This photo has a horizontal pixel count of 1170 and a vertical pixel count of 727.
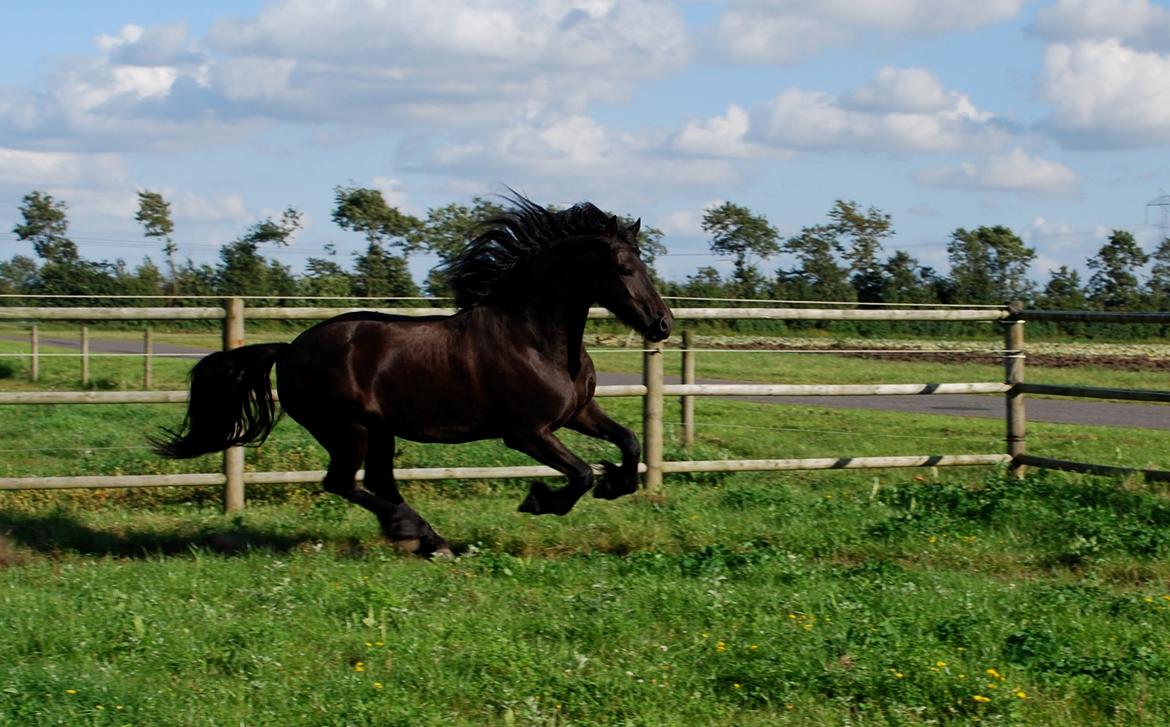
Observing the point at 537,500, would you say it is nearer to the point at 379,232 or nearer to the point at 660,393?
the point at 660,393

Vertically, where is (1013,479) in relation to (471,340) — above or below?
below

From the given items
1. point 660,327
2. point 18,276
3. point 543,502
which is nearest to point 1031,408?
point 660,327

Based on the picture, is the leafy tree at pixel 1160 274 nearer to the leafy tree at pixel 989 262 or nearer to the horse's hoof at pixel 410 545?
the leafy tree at pixel 989 262

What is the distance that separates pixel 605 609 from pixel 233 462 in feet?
14.6

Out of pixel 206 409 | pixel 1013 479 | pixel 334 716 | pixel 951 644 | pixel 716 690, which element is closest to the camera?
pixel 334 716

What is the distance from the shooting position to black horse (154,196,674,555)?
7797 mm

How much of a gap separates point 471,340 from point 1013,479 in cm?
463

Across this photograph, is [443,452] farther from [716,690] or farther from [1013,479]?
Result: [716,690]

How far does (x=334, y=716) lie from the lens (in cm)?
476

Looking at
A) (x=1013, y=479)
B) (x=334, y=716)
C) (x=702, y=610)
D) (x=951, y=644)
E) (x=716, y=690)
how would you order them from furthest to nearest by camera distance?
(x=1013, y=479) → (x=702, y=610) → (x=951, y=644) → (x=716, y=690) → (x=334, y=716)

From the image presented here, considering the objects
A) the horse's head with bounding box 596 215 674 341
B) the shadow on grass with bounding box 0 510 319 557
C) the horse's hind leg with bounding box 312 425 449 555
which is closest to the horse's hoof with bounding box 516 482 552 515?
the horse's hind leg with bounding box 312 425 449 555

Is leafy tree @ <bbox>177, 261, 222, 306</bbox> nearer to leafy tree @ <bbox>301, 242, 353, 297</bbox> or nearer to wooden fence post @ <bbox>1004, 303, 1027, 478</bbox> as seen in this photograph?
leafy tree @ <bbox>301, 242, 353, 297</bbox>

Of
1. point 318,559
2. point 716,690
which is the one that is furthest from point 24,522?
point 716,690

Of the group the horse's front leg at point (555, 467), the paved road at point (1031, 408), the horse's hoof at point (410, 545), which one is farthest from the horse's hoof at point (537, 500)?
the paved road at point (1031, 408)
